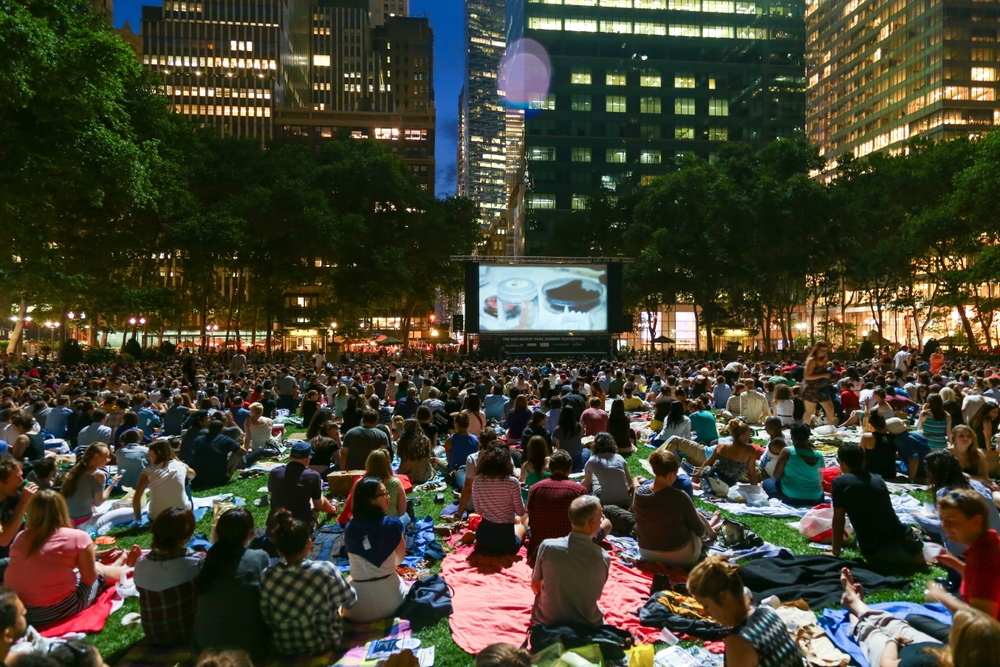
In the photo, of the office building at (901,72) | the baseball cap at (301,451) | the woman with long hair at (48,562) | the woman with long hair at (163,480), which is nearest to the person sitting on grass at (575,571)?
the baseball cap at (301,451)

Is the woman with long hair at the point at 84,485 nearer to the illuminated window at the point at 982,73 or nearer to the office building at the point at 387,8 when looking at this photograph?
the illuminated window at the point at 982,73

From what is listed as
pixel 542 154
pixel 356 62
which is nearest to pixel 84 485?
pixel 542 154

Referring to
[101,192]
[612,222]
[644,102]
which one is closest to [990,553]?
[101,192]

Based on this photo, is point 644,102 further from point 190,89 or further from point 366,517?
point 366,517

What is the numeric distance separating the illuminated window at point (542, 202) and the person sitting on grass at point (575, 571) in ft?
250

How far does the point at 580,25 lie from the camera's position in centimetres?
8125

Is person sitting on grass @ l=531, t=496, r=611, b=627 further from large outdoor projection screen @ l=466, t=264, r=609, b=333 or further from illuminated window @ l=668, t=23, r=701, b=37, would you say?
illuminated window @ l=668, t=23, r=701, b=37

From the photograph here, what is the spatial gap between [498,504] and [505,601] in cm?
106

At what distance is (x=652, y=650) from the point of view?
4.20 meters

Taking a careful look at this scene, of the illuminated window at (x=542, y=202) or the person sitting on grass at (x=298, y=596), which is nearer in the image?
the person sitting on grass at (x=298, y=596)

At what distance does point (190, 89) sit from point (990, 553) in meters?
125

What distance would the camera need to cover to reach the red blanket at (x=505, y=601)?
493 cm

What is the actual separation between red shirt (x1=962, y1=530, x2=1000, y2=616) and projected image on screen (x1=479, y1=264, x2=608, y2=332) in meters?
31.7

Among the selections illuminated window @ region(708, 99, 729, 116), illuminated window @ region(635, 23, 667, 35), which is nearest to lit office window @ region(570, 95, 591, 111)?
illuminated window @ region(635, 23, 667, 35)
